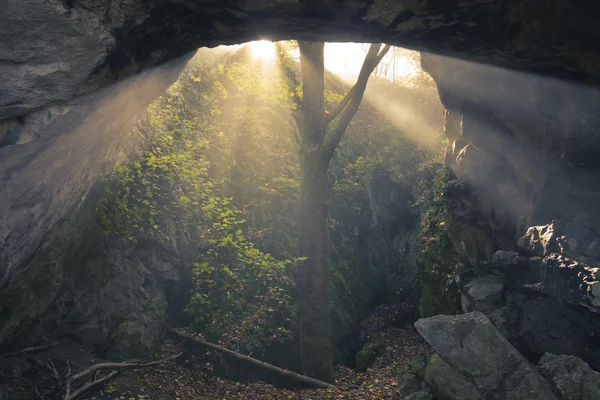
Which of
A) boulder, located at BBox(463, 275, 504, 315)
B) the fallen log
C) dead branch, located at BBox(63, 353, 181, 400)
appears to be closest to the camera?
dead branch, located at BBox(63, 353, 181, 400)

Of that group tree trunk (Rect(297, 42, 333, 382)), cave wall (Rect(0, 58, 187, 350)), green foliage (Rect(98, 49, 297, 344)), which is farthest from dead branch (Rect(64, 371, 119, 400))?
tree trunk (Rect(297, 42, 333, 382))

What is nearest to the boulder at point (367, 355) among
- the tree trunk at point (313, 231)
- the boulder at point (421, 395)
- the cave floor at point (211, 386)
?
the cave floor at point (211, 386)

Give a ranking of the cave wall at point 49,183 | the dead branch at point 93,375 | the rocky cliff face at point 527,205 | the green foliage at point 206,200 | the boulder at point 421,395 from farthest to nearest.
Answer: the green foliage at point 206,200, the boulder at point 421,395, the dead branch at point 93,375, the rocky cliff face at point 527,205, the cave wall at point 49,183

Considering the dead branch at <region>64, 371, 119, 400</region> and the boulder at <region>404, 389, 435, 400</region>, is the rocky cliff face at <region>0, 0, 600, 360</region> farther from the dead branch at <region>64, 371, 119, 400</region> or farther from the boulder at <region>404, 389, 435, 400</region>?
the boulder at <region>404, 389, 435, 400</region>

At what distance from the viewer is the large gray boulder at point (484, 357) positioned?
6.19m

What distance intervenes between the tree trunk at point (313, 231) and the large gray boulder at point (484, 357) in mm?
3195

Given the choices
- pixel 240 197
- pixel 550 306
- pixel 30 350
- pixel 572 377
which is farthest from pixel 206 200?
pixel 572 377

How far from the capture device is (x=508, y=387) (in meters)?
6.28

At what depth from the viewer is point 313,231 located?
10227 mm

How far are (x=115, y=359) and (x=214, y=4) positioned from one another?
7.40m

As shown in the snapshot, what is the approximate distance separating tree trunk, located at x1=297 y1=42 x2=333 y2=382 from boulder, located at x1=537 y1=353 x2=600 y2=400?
4.79 meters

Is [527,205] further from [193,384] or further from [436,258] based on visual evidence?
[193,384]

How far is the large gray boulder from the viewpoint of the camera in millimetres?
6191

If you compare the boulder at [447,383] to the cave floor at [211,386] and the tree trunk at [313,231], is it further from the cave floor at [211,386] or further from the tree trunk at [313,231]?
the tree trunk at [313,231]
